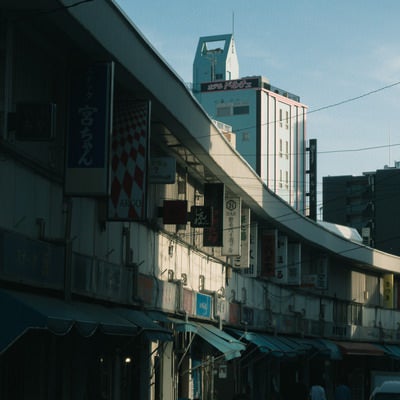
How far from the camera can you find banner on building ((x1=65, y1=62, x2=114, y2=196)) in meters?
18.4

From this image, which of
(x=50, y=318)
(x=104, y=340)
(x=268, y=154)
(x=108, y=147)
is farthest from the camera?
(x=268, y=154)

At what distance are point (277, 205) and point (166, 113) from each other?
743 inches

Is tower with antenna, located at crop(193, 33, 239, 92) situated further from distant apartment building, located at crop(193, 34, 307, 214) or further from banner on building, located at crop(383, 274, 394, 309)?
banner on building, located at crop(383, 274, 394, 309)

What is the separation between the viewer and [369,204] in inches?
5231

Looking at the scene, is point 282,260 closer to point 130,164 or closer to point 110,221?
point 110,221

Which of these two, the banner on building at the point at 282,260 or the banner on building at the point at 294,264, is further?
the banner on building at the point at 294,264

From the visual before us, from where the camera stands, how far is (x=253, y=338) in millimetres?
36969

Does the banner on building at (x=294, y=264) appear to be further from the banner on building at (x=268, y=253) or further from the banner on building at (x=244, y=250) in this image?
the banner on building at (x=244, y=250)

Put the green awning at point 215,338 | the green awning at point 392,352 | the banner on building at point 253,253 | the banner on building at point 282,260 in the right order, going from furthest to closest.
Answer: the green awning at point 392,352, the banner on building at point 282,260, the banner on building at point 253,253, the green awning at point 215,338

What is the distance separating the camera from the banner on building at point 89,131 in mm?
18406

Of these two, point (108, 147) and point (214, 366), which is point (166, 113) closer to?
point (108, 147)

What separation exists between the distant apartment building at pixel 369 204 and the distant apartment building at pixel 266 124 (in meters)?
13.8

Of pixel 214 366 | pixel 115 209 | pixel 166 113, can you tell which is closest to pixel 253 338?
pixel 214 366

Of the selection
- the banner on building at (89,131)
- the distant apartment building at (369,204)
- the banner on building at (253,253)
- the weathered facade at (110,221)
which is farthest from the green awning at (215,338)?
the distant apartment building at (369,204)
